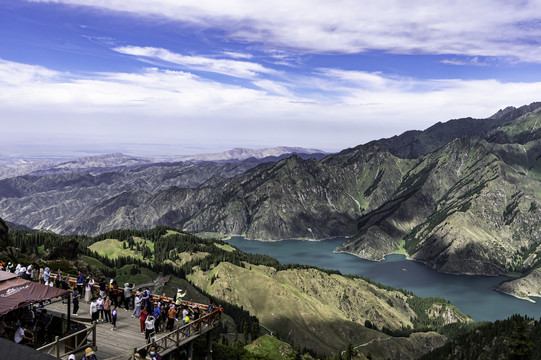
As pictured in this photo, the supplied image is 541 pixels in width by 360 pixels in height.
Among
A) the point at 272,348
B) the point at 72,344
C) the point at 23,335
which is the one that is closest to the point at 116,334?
the point at 72,344

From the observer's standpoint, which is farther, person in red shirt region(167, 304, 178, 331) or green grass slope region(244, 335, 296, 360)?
green grass slope region(244, 335, 296, 360)

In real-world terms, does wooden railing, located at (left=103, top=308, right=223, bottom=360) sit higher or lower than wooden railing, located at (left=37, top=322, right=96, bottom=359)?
lower

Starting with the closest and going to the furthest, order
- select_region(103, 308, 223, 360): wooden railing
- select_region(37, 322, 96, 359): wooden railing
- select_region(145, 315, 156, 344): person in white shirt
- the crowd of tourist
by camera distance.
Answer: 1. select_region(37, 322, 96, 359): wooden railing
2. the crowd of tourist
3. select_region(103, 308, 223, 360): wooden railing
4. select_region(145, 315, 156, 344): person in white shirt

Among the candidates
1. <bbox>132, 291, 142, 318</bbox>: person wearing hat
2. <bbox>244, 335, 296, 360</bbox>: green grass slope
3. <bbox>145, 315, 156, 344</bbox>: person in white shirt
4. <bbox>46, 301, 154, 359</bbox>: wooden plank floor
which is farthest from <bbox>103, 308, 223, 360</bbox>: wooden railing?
<bbox>244, 335, 296, 360</bbox>: green grass slope

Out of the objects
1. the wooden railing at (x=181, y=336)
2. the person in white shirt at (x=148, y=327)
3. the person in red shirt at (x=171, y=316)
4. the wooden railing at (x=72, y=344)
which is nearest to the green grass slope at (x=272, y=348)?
the wooden railing at (x=181, y=336)

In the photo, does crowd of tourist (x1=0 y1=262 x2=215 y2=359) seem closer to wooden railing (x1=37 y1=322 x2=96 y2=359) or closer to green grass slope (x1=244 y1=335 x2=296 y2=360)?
wooden railing (x1=37 y1=322 x2=96 y2=359)

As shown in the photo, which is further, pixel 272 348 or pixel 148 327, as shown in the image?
pixel 272 348

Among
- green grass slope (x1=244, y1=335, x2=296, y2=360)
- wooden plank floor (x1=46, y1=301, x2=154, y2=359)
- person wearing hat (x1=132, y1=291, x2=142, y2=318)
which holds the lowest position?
green grass slope (x1=244, y1=335, x2=296, y2=360)

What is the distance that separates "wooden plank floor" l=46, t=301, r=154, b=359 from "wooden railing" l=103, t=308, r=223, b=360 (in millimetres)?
1628

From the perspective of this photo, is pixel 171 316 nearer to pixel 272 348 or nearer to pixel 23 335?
pixel 23 335

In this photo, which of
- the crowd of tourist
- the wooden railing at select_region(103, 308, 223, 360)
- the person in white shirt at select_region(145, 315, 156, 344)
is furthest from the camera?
the person in white shirt at select_region(145, 315, 156, 344)

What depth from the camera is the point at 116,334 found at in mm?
34094

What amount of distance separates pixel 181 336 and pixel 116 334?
590 centimetres

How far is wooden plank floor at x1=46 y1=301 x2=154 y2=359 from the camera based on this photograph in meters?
31.4
